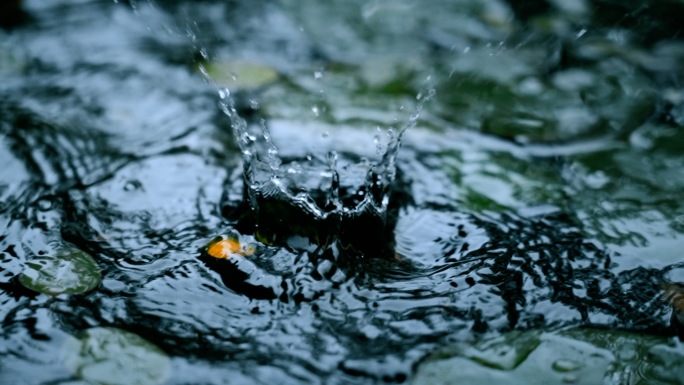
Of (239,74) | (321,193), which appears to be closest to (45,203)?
(321,193)

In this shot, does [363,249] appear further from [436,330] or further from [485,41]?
[485,41]

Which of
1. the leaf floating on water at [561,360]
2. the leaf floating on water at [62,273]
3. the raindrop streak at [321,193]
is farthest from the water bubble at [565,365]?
the leaf floating on water at [62,273]

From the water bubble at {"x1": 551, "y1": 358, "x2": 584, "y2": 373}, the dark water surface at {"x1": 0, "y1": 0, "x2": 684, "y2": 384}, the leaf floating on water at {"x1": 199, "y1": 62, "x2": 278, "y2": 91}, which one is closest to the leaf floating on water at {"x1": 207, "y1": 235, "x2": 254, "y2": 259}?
the dark water surface at {"x1": 0, "y1": 0, "x2": 684, "y2": 384}

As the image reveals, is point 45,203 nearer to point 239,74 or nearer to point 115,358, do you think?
point 115,358

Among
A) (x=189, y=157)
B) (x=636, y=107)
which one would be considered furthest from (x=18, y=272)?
(x=636, y=107)

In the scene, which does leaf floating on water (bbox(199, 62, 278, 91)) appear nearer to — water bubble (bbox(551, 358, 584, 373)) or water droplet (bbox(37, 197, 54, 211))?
water droplet (bbox(37, 197, 54, 211))

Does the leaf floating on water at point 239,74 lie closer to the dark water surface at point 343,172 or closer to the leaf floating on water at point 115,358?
the dark water surface at point 343,172

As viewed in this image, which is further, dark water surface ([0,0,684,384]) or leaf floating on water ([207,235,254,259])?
leaf floating on water ([207,235,254,259])
